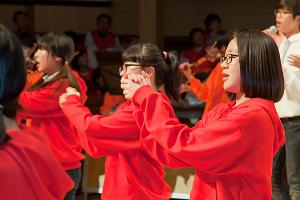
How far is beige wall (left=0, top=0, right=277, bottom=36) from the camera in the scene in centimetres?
1097

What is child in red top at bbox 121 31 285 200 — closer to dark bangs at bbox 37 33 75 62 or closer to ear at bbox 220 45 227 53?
dark bangs at bbox 37 33 75 62

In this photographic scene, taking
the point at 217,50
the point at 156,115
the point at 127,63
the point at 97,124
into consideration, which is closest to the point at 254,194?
the point at 156,115

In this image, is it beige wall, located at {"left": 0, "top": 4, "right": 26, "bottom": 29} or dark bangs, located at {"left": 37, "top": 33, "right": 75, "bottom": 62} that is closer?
dark bangs, located at {"left": 37, "top": 33, "right": 75, "bottom": 62}

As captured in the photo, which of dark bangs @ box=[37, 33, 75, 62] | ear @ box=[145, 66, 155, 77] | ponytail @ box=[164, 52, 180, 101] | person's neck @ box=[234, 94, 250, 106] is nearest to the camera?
person's neck @ box=[234, 94, 250, 106]

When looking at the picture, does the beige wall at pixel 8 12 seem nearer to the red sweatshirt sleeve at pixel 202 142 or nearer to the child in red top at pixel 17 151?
A: the red sweatshirt sleeve at pixel 202 142

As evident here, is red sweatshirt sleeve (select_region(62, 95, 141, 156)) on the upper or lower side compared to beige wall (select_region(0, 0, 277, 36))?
lower

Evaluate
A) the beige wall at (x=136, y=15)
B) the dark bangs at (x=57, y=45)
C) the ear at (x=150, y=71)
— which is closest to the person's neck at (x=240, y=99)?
the ear at (x=150, y=71)

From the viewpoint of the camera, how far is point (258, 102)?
7.98 feet

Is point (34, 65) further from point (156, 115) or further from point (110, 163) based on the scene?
point (156, 115)

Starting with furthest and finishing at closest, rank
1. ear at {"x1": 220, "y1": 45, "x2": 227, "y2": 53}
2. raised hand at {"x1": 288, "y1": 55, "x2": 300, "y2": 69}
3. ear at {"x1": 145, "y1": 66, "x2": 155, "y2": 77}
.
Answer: ear at {"x1": 220, "y1": 45, "x2": 227, "y2": 53} → raised hand at {"x1": 288, "y1": 55, "x2": 300, "y2": 69} → ear at {"x1": 145, "y1": 66, "x2": 155, "y2": 77}

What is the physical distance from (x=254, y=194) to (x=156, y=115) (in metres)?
0.46

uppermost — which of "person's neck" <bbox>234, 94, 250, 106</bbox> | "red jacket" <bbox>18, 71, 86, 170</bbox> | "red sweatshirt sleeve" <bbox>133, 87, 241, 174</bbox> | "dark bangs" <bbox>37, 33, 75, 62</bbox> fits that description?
"dark bangs" <bbox>37, 33, 75, 62</bbox>

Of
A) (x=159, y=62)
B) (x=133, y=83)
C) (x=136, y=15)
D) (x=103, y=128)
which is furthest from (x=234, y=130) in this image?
(x=136, y=15)

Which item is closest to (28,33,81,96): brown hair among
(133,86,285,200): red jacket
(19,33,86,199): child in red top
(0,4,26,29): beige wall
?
(19,33,86,199): child in red top
